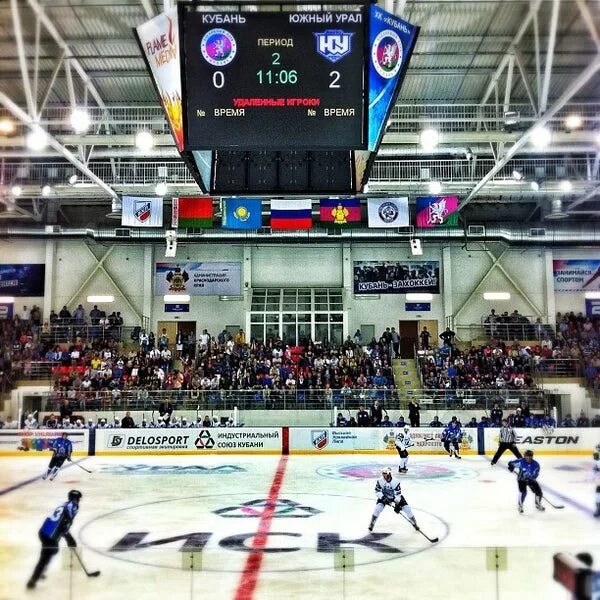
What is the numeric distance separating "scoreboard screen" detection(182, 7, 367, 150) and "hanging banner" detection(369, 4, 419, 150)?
159 millimetres

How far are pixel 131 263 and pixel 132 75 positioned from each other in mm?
15039

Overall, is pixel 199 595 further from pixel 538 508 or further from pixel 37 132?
pixel 37 132

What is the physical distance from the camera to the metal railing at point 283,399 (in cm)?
2488

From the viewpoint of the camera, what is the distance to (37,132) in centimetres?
1623

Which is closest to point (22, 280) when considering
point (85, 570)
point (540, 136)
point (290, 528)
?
point (540, 136)

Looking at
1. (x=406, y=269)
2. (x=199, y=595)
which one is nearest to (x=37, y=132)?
(x=199, y=595)

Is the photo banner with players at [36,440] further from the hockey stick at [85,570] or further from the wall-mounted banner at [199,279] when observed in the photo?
the hockey stick at [85,570]

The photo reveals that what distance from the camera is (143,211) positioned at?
22.2 meters

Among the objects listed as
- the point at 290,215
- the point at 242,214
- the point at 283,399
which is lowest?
the point at 283,399

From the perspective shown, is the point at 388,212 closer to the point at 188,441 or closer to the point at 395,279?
the point at 188,441

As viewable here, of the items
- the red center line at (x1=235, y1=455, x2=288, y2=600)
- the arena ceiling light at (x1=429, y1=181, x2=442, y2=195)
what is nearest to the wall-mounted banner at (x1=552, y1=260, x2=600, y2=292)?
the arena ceiling light at (x1=429, y1=181, x2=442, y2=195)

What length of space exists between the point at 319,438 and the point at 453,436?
4346 millimetres

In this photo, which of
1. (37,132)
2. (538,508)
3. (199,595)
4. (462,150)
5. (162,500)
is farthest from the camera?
(462,150)

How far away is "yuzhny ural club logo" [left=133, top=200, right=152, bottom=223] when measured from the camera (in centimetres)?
2214
